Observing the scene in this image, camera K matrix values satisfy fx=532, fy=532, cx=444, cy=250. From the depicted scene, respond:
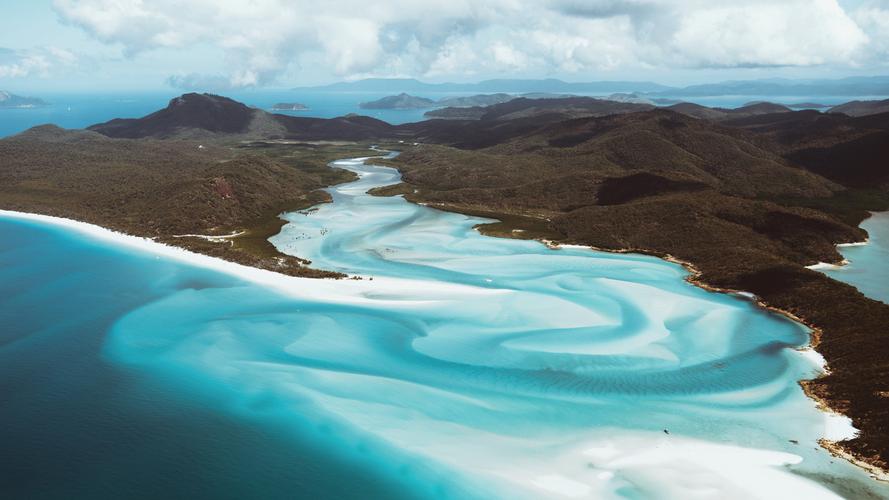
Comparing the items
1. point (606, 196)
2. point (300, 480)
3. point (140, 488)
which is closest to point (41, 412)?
point (140, 488)

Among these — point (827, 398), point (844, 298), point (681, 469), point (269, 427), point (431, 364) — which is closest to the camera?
point (681, 469)

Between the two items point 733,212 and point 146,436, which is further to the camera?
point 733,212

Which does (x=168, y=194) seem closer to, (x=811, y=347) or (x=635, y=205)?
(x=635, y=205)

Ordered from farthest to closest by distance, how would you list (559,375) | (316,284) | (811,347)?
(316,284) → (811,347) → (559,375)

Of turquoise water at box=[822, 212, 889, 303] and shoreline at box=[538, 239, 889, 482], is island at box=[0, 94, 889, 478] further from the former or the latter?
turquoise water at box=[822, 212, 889, 303]

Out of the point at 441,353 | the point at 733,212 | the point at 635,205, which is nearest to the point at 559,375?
the point at 441,353

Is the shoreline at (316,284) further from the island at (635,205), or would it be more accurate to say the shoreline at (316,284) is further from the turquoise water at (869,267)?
the turquoise water at (869,267)

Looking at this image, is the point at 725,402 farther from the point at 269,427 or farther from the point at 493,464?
the point at 269,427
